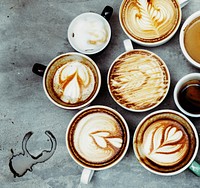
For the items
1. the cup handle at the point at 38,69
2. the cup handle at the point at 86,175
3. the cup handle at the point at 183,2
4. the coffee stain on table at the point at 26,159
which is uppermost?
the cup handle at the point at 183,2

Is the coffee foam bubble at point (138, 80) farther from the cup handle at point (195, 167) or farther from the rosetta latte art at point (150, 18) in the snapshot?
the cup handle at point (195, 167)

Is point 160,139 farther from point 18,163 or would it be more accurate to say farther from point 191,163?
point 18,163

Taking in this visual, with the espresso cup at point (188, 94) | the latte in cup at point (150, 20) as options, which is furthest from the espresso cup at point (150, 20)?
the espresso cup at point (188, 94)

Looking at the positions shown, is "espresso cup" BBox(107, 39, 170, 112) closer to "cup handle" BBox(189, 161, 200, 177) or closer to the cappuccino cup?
the cappuccino cup

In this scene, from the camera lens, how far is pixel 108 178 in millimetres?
1479

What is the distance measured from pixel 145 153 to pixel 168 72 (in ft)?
0.75

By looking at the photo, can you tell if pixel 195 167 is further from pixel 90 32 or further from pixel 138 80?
pixel 90 32

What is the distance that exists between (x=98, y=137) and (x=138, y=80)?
192 mm

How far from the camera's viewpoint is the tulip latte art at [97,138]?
1430 mm

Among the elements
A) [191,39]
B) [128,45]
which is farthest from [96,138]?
[191,39]

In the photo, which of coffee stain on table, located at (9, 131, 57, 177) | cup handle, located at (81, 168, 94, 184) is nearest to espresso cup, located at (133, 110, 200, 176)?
cup handle, located at (81, 168, 94, 184)

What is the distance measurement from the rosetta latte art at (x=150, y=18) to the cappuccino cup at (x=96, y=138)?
9.5 inches

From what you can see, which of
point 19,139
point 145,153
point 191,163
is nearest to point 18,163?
point 19,139

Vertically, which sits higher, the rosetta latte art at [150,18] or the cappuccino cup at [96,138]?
the rosetta latte art at [150,18]
